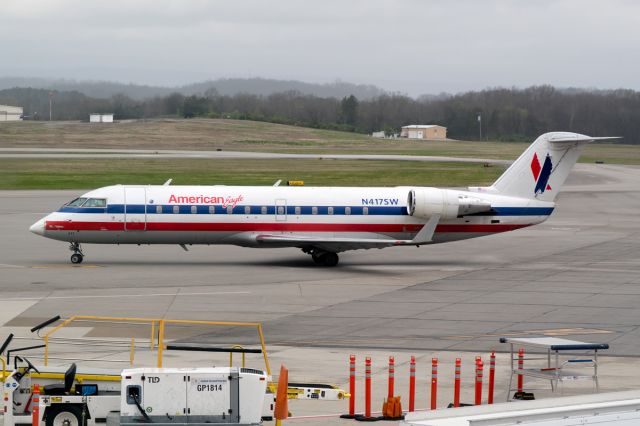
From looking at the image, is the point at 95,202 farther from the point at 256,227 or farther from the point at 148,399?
the point at 148,399

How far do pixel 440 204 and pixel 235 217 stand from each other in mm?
7626

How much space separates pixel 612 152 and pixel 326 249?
383 ft

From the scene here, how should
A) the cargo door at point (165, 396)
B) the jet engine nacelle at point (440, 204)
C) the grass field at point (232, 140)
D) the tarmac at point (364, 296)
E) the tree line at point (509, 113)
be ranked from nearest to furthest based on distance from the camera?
the cargo door at point (165, 396) < the tarmac at point (364, 296) < the jet engine nacelle at point (440, 204) < the grass field at point (232, 140) < the tree line at point (509, 113)

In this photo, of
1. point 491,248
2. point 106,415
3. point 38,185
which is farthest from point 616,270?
point 38,185

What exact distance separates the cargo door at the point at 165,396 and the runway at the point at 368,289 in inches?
379

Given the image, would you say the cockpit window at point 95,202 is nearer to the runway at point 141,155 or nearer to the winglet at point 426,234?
the winglet at point 426,234

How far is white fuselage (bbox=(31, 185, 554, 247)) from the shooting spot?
38250 millimetres

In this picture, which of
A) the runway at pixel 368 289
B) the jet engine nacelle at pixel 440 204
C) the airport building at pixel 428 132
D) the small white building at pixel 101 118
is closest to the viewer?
the runway at pixel 368 289

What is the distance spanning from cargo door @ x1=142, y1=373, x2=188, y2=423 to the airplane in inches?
904

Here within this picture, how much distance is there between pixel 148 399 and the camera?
15.4 m

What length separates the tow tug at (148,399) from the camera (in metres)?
15.4

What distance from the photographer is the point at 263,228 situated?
38.8 meters

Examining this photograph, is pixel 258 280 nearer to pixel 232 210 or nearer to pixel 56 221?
pixel 232 210

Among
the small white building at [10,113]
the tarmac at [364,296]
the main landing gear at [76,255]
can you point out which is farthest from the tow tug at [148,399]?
the small white building at [10,113]
